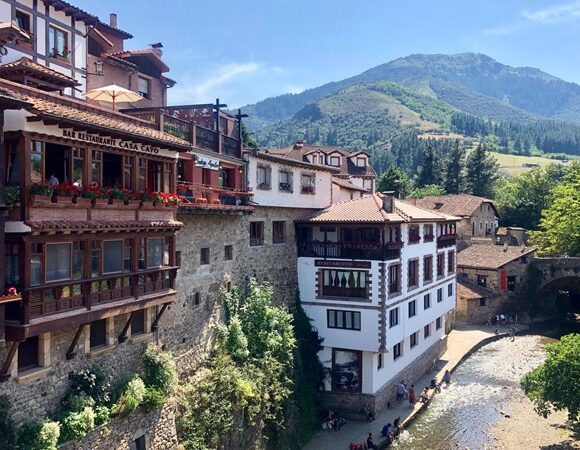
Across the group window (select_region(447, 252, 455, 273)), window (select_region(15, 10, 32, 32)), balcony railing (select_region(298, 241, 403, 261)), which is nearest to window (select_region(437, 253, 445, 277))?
window (select_region(447, 252, 455, 273))

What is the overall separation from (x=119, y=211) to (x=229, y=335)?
Answer: 11141mm

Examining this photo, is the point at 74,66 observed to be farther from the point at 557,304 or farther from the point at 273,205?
the point at 557,304

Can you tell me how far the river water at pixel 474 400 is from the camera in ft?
107

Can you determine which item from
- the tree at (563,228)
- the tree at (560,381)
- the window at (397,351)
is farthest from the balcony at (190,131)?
the tree at (563,228)

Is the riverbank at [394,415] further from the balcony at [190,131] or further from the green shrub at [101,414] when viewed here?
the balcony at [190,131]

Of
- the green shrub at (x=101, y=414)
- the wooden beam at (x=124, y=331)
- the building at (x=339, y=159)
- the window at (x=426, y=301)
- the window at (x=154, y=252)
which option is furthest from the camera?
the building at (x=339, y=159)

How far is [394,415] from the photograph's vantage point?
113ft

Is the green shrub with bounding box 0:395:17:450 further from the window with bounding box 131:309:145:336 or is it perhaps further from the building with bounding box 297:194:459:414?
the building with bounding box 297:194:459:414

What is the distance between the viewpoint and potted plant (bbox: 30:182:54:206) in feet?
49.0

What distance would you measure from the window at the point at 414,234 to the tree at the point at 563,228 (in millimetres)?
33525

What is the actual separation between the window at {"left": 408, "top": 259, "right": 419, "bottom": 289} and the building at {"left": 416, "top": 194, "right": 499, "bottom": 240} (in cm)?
3611

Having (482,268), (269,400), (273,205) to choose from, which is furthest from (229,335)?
(482,268)

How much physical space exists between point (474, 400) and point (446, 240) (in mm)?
13216

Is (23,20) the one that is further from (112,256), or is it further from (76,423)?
(76,423)
